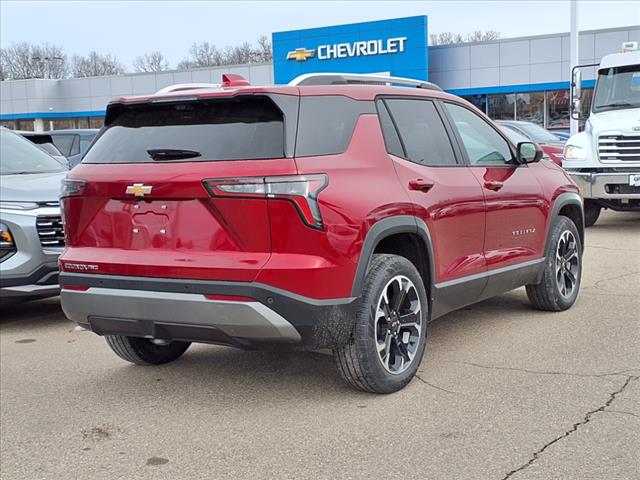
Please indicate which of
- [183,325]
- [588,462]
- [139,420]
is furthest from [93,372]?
[588,462]

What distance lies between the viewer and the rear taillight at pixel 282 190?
13.0 feet

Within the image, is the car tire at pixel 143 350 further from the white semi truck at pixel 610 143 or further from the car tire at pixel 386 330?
the white semi truck at pixel 610 143

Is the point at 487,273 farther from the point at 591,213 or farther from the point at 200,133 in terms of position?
the point at 591,213

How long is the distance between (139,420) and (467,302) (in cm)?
237

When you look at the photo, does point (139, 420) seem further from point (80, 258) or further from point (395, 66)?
point (395, 66)

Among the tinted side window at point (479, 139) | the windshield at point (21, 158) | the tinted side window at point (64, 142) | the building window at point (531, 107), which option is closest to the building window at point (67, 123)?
the building window at point (531, 107)

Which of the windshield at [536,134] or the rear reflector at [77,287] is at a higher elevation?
the windshield at [536,134]

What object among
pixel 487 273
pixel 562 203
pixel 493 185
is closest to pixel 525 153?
pixel 493 185

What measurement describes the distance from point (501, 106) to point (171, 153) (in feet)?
114

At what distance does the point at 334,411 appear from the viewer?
172 inches

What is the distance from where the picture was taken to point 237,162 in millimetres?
4070

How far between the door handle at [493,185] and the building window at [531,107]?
1244 inches

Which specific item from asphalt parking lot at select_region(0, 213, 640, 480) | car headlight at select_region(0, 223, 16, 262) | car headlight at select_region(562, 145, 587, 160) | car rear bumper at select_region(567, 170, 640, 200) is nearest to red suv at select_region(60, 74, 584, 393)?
asphalt parking lot at select_region(0, 213, 640, 480)

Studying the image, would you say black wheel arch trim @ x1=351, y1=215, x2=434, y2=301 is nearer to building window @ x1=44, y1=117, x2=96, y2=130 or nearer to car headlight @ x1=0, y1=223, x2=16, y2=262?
car headlight @ x1=0, y1=223, x2=16, y2=262
